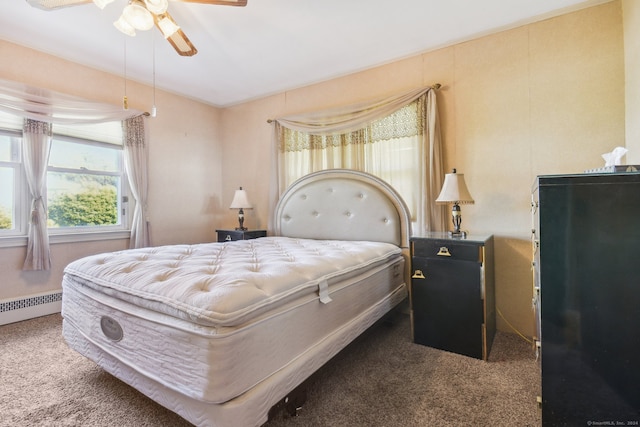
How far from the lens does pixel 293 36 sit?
2602mm

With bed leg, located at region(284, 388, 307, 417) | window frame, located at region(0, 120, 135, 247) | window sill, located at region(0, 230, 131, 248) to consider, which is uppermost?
window frame, located at region(0, 120, 135, 247)

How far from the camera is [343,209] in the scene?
10.1 feet

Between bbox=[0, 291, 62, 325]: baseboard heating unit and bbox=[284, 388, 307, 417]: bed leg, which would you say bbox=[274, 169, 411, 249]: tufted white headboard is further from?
bbox=[0, 291, 62, 325]: baseboard heating unit

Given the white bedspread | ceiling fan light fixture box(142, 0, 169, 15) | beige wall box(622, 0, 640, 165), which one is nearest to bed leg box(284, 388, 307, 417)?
the white bedspread

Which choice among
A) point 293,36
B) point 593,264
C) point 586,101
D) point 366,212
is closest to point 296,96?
point 293,36

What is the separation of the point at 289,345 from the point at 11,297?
2.97 metres

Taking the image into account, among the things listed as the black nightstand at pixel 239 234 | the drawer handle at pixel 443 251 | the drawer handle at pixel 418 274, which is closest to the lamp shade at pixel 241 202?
the black nightstand at pixel 239 234

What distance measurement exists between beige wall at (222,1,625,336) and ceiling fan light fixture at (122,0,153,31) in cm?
217

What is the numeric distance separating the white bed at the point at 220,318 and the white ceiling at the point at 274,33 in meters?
1.85

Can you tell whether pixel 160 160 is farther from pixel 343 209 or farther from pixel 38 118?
pixel 343 209

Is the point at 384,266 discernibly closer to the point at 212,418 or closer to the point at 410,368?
the point at 410,368

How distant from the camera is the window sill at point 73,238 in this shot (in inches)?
104

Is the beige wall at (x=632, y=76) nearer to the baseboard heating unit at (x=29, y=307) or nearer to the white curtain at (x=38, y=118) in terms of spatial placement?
the white curtain at (x=38, y=118)

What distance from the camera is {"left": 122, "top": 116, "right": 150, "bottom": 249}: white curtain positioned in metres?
3.31
